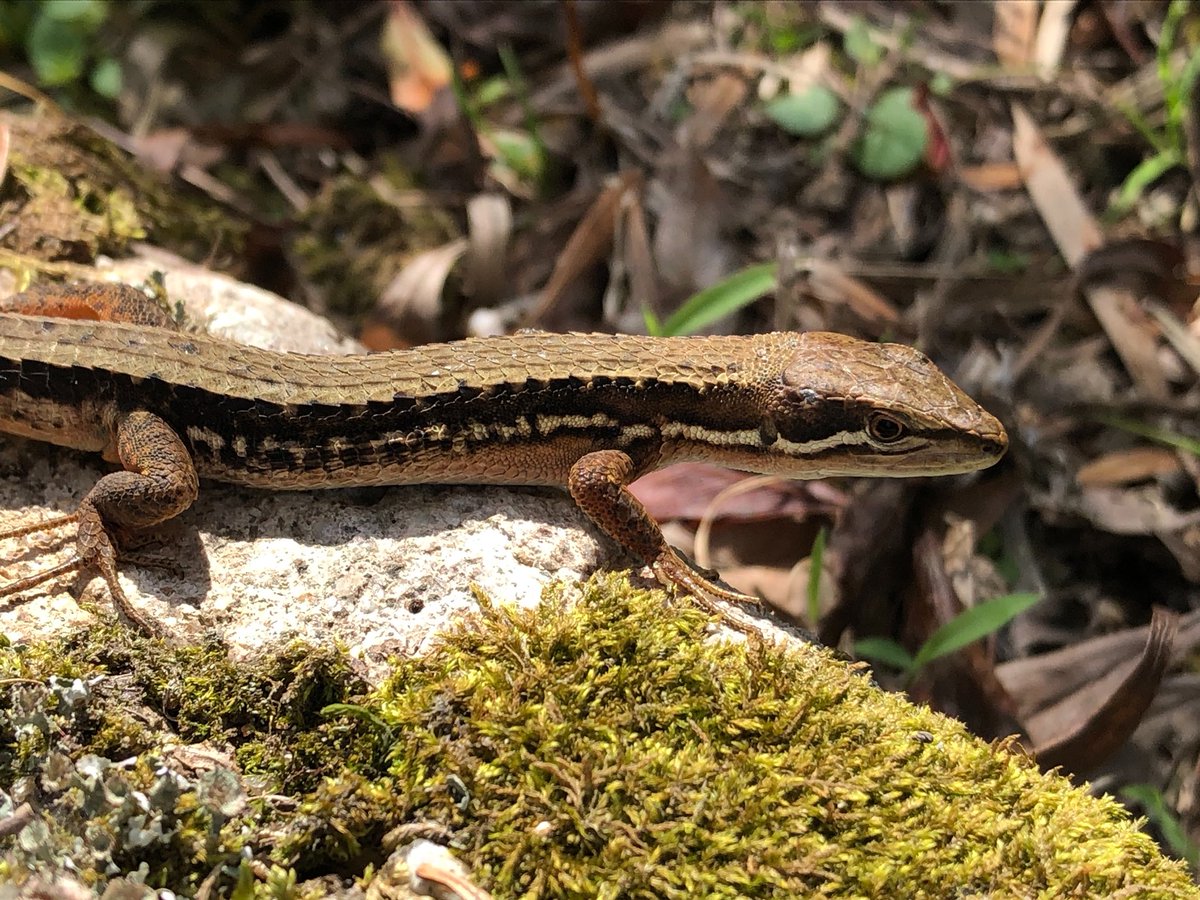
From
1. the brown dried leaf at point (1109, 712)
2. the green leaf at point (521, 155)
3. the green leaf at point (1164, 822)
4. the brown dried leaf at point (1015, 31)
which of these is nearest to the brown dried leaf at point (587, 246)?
the green leaf at point (521, 155)

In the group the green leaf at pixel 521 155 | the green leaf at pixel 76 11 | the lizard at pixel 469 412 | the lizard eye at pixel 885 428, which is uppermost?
the green leaf at pixel 76 11

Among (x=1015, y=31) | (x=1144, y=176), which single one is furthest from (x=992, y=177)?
(x=1015, y=31)

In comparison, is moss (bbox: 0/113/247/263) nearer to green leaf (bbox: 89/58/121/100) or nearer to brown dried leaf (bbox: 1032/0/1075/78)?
green leaf (bbox: 89/58/121/100)

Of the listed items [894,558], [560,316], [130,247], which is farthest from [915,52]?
[130,247]

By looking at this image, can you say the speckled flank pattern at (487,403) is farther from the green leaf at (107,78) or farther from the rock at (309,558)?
the green leaf at (107,78)

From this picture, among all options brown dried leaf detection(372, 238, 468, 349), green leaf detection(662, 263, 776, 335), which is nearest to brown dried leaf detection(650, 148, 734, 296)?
green leaf detection(662, 263, 776, 335)
